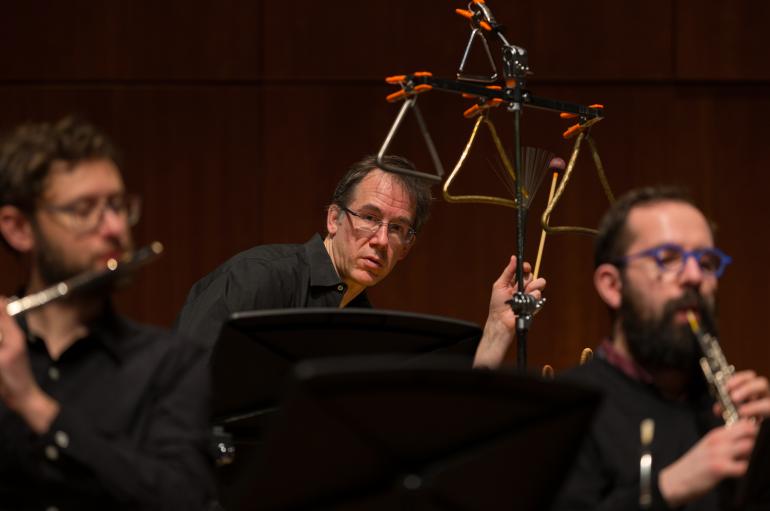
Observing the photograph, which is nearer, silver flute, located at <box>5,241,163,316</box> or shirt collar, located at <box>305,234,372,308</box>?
silver flute, located at <box>5,241,163,316</box>


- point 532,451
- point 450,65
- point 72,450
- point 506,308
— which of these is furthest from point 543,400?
point 450,65

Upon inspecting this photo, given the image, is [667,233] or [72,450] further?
[667,233]

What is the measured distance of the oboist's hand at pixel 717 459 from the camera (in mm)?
1837

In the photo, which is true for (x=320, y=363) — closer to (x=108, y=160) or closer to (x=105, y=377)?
(x=105, y=377)

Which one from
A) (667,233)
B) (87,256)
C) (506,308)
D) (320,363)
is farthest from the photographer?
(506,308)

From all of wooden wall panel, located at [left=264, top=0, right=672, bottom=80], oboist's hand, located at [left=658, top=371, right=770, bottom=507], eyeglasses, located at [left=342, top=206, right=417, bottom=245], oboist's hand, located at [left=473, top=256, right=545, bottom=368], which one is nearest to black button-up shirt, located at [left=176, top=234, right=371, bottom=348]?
eyeglasses, located at [left=342, top=206, right=417, bottom=245]

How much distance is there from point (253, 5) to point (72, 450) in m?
3.44

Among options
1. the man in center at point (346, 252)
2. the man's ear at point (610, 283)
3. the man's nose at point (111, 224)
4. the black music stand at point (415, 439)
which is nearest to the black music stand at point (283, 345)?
the man's ear at point (610, 283)

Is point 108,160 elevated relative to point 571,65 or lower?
lower

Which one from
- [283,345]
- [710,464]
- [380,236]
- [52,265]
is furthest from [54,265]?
[380,236]

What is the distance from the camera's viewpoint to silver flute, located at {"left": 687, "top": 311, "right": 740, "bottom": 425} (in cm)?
194

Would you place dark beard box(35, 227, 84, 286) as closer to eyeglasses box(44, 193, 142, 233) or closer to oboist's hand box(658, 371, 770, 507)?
eyeglasses box(44, 193, 142, 233)

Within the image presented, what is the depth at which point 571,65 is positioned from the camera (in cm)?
497

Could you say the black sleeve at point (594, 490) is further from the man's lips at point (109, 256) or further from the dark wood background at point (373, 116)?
the dark wood background at point (373, 116)
